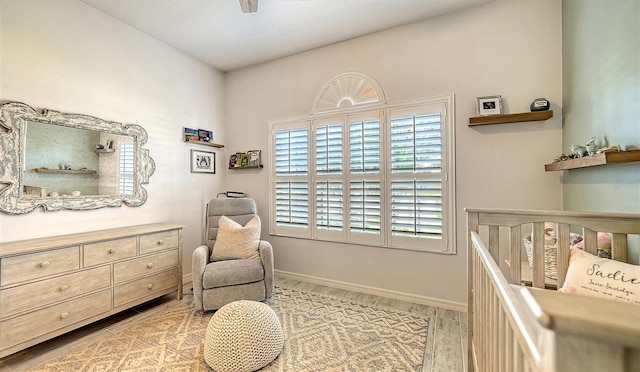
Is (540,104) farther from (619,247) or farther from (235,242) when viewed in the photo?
(235,242)

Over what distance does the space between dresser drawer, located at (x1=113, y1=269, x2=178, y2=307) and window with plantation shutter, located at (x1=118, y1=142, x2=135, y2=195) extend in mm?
952

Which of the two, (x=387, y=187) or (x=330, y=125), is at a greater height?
(x=330, y=125)

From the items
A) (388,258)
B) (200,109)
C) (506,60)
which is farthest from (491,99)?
(200,109)

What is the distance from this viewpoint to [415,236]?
2760 mm

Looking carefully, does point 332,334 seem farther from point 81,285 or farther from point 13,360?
point 13,360

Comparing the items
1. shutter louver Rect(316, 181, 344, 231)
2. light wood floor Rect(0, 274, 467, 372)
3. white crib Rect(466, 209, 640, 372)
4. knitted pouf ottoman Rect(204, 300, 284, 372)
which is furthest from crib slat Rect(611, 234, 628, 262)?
shutter louver Rect(316, 181, 344, 231)

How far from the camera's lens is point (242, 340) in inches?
68.5

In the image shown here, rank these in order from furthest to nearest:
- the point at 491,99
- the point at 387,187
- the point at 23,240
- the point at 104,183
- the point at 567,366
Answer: the point at 387,187 < the point at 104,183 < the point at 491,99 < the point at 23,240 < the point at 567,366

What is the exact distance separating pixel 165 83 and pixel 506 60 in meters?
3.69

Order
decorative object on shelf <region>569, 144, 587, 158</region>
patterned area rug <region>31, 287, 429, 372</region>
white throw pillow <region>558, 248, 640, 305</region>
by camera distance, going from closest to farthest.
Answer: white throw pillow <region>558, 248, 640, 305</region> → decorative object on shelf <region>569, 144, 587, 158</region> → patterned area rug <region>31, 287, 429, 372</region>

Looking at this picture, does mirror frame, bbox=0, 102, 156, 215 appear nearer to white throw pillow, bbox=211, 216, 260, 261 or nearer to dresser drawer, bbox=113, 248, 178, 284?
dresser drawer, bbox=113, 248, 178, 284

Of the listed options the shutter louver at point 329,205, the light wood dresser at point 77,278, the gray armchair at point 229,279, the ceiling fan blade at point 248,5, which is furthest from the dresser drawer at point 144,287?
→ the ceiling fan blade at point 248,5

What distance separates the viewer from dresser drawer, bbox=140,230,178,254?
2561 mm

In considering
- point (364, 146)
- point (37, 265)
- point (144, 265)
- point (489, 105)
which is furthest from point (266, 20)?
point (37, 265)
